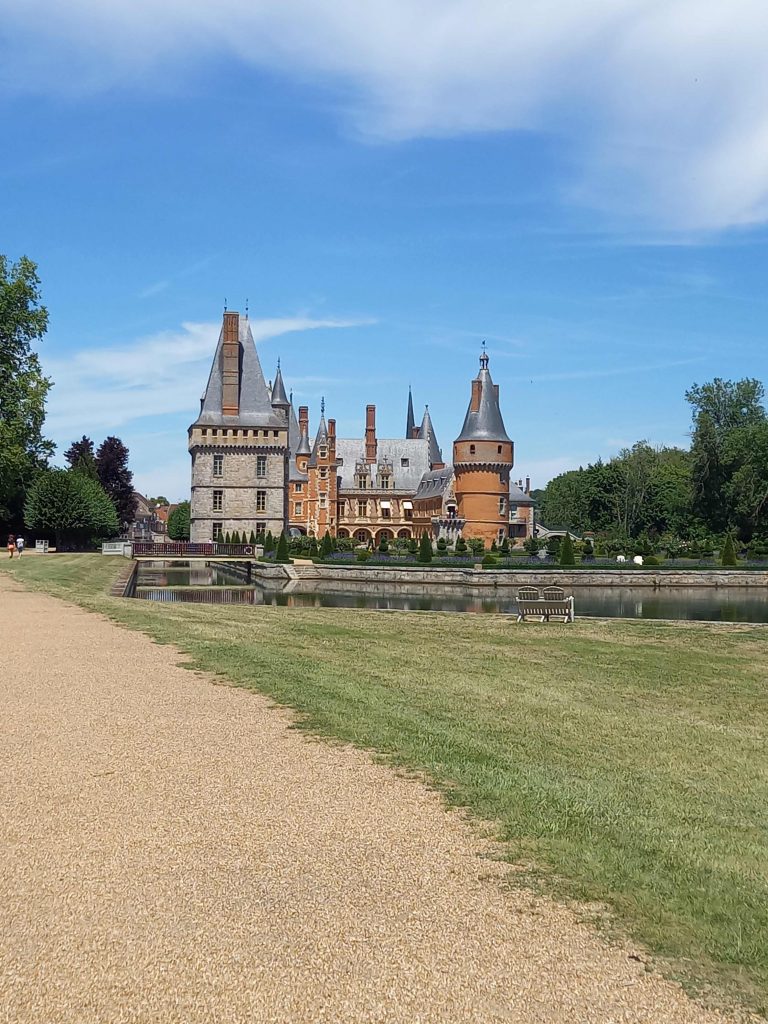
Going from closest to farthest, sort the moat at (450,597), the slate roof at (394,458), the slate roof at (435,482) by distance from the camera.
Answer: the moat at (450,597), the slate roof at (435,482), the slate roof at (394,458)

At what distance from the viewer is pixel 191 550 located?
5256 centimetres

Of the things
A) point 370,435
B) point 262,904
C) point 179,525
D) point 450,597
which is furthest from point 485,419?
point 262,904

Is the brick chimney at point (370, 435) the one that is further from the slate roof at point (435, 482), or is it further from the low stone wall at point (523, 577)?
the low stone wall at point (523, 577)

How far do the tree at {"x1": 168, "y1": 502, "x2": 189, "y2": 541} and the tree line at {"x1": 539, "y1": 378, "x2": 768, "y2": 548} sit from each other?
120 feet

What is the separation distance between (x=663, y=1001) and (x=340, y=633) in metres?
12.2

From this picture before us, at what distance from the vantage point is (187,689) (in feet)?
29.7

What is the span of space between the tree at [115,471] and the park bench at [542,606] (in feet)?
187

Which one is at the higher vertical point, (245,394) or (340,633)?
(245,394)

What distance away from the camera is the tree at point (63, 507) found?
52.4m

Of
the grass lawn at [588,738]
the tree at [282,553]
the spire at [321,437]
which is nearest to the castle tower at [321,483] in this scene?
the spire at [321,437]

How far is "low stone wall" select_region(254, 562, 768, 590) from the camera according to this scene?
130ft

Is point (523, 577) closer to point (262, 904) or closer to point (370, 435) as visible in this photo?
point (262, 904)

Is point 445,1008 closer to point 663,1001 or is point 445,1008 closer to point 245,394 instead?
point 663,1001

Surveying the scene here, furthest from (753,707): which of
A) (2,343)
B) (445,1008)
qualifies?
(2,343)
